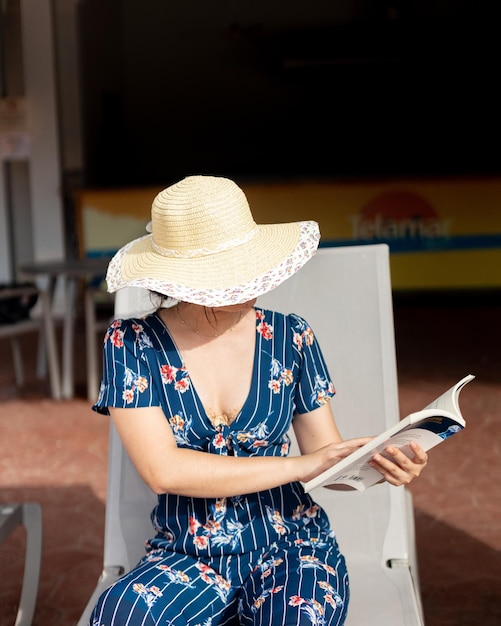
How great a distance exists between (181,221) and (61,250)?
28.4 feet

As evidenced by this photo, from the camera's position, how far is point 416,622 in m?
1.76

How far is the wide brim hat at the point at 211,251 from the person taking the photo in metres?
1.68

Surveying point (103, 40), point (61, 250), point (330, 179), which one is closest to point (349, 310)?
point (330, 179)

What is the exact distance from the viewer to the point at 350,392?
233cm

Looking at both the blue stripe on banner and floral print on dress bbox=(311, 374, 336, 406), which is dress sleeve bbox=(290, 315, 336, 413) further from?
the blue stripe on banner

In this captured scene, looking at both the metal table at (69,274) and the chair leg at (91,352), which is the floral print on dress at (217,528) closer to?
the metal table at (69,274)

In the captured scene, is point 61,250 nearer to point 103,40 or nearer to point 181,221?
point 103,40

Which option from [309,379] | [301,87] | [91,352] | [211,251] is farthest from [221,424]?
[301,87]

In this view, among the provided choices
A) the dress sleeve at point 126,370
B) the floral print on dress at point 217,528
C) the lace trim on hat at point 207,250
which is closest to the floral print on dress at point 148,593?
the floral print on dress at point 217,528

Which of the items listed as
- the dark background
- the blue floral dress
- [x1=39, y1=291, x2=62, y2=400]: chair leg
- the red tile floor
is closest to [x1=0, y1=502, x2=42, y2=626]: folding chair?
the red tile floor

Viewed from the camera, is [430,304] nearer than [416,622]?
No

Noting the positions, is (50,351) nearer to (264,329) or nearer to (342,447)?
(264,329)

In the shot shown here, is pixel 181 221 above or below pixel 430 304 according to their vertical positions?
above

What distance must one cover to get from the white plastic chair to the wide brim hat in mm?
566
